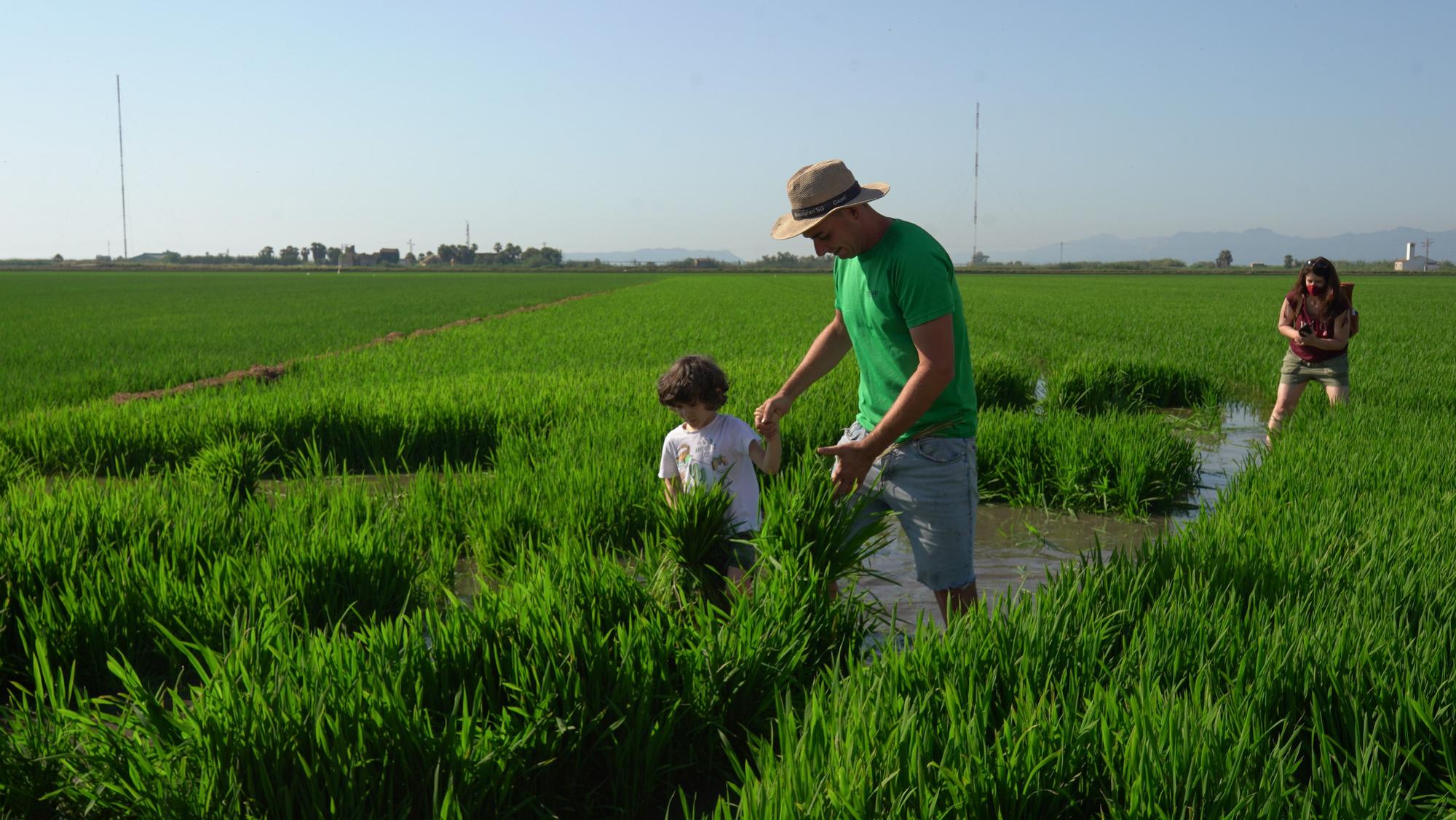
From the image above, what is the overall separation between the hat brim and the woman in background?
443cm

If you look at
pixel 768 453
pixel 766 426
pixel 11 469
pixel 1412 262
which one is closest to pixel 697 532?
pixel 768 453

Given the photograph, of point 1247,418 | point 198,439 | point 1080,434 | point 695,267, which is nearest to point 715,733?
point 1080,434

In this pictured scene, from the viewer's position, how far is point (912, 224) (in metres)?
2.78

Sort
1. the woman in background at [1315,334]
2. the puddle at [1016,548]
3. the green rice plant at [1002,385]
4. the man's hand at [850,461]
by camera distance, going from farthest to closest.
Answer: the green rice plant at [1002,385], the woman in background at [1315,334], the puddle at [1016,548], the man's hand at [850,461]

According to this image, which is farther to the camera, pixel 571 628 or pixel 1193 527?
pixel 1193 527

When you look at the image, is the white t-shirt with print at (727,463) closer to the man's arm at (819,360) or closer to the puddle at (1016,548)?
the man's arm at (819,360)

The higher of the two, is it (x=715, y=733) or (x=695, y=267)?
(x=695, y=267)

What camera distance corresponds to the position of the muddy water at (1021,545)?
12.3 ft

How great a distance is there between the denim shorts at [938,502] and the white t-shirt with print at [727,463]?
620 millimetres

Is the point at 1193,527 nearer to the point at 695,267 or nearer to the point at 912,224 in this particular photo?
the point at 912,224

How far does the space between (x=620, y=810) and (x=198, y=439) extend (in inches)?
213

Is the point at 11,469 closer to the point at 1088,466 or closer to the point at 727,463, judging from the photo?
the point at 727,463

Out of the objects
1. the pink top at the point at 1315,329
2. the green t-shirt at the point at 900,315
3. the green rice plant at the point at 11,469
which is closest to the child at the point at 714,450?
the green t-shirt at the point at 900,315

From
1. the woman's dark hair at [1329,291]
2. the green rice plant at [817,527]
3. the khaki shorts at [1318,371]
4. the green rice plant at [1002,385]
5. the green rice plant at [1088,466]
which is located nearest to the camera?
the green rice plant at [817,527]
